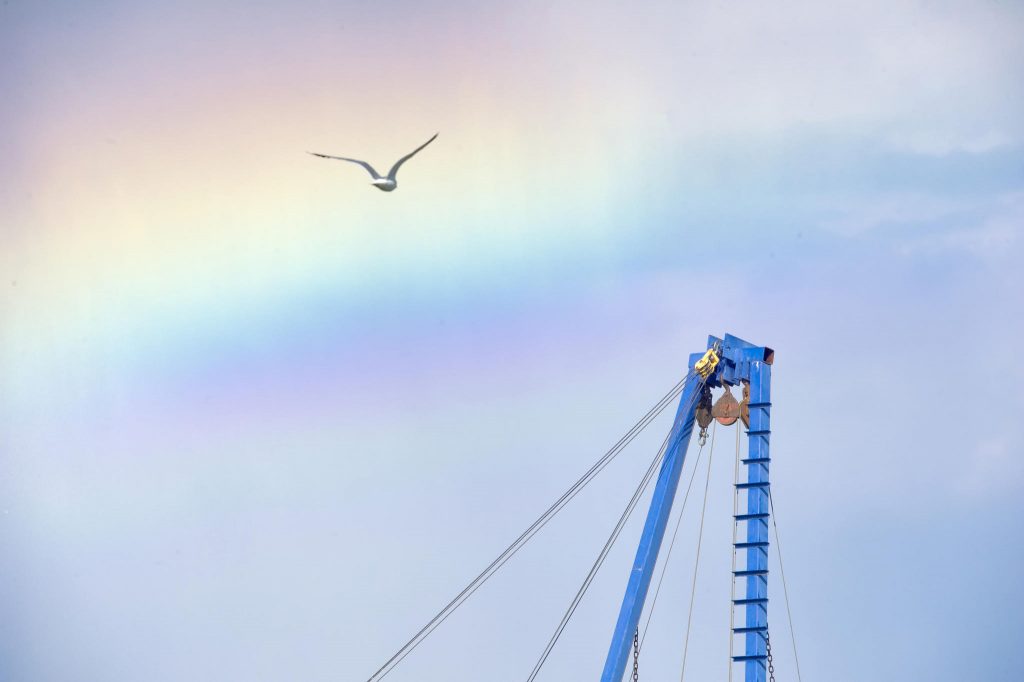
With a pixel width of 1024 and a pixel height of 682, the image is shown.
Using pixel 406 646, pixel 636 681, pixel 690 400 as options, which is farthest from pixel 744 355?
pixel 406 646

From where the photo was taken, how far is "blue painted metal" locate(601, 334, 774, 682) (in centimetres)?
9012

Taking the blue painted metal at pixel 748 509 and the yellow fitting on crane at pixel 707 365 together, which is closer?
the blue painted metal at pixel 748 509

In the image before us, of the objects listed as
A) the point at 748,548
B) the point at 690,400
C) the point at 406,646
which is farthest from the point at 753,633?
the point at 406,646

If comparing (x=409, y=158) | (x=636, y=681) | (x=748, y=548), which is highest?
(x=409, y=158)

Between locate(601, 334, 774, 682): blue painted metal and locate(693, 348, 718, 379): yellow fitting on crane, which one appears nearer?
locate(601, 334, 774, 682): blue painted metal

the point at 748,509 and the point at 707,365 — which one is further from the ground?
the point at 707,365

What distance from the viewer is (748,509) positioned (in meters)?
92.1

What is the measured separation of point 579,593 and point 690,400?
35.2 ft

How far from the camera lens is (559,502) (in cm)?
9900

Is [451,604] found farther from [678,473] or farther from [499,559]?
[678,473]

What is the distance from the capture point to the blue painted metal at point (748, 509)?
90.1 meters

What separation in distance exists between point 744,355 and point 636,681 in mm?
16436

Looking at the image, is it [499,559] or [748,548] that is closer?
[748,548]

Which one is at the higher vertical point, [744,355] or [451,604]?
[744,355]
